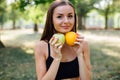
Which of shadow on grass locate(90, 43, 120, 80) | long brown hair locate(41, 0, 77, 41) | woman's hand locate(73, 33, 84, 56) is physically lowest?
shadow on grass locate(90, 43, 120, 80)

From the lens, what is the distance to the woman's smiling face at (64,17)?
139 inches

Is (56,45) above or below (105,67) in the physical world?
above

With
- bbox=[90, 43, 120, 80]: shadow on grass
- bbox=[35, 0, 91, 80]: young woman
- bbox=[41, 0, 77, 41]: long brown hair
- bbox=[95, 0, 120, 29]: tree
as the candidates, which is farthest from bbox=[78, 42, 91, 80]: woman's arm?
bbox=[95, 0, 120, 29]: tree

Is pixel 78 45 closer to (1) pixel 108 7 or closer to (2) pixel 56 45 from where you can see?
(2) pixel 56 45

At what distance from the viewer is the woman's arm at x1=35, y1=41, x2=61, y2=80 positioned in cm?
348

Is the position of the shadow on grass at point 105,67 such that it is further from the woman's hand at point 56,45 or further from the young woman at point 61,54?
the woman's hand at point 56,45

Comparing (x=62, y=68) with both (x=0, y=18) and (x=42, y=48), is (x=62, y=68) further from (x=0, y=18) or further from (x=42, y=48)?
(x=0, y=18)

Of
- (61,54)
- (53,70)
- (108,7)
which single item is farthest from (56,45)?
(108,7)

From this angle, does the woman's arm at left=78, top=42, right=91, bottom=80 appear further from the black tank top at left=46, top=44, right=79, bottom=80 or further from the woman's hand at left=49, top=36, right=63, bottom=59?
the woman's hand at left=49, top=36, right=63, bottom=59

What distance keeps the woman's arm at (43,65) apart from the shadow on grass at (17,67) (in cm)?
516

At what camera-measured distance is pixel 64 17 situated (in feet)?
11.6

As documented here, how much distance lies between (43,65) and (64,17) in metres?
0.64

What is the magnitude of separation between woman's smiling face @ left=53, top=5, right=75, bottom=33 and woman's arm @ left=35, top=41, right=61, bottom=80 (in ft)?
1.10

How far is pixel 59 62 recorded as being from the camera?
3498mm
